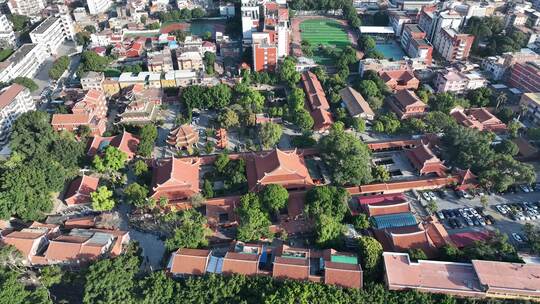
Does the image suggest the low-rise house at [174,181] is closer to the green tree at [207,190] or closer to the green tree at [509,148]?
the green tree at [207,190]

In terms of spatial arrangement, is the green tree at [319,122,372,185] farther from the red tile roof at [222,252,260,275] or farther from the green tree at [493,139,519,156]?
the green tree at [493,139,519,156]

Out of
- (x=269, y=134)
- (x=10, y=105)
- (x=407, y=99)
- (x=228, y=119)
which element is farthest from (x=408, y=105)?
(x=10, y=105)

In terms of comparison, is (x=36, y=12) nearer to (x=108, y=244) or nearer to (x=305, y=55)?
(x=305, y=55)

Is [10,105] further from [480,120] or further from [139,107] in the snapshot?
[480,120]

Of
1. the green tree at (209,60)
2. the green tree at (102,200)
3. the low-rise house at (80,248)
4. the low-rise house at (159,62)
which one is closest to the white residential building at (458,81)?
the green tree at (209,60)

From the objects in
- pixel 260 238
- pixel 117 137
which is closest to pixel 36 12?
pixel 117 137
